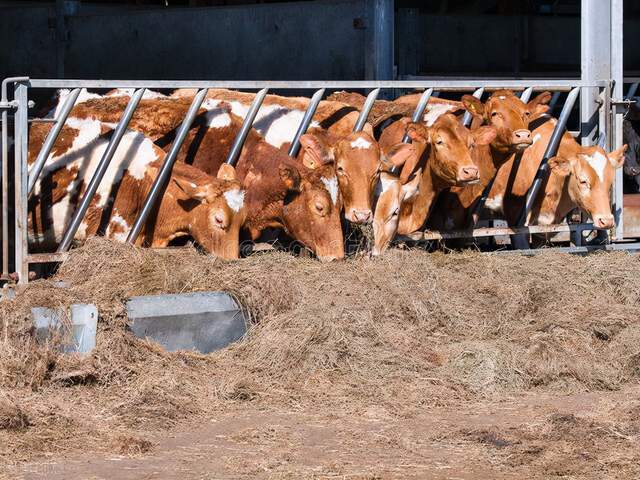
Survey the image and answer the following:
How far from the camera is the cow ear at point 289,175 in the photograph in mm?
9484

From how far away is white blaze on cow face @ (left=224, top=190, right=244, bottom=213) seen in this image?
30.3 ft

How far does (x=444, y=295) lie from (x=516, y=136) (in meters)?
2.17

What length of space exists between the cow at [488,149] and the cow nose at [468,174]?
54cm

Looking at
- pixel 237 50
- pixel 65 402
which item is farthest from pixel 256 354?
pixel 237 50

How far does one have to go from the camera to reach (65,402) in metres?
6.84

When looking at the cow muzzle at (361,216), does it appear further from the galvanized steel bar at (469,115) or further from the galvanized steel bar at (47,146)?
the galvanized steel bar at (47,146)

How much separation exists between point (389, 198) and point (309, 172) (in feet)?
2.15

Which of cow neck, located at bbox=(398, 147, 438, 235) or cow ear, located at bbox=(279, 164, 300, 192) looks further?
→ cow neck, located at bbox=(398, 147, 438, 235)

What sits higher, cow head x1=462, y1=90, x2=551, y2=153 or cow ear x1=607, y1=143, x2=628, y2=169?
cow head x1=462, y1=90, x2=551, y2=153

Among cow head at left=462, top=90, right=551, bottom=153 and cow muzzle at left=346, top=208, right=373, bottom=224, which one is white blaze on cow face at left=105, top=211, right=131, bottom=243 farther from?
cow head at left=462, top=90, right=551, bottom=153

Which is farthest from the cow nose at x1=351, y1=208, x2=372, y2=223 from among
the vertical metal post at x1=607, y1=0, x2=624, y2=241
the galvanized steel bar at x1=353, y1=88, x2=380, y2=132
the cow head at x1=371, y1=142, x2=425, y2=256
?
the vertical metal post at x1=607, y1=0, x2=624, y2=241

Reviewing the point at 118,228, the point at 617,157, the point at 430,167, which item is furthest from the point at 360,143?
the point at 617,157

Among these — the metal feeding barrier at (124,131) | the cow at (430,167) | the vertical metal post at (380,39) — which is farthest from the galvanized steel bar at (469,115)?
the vertical metal post at (380,39)

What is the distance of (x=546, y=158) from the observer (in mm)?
10977
